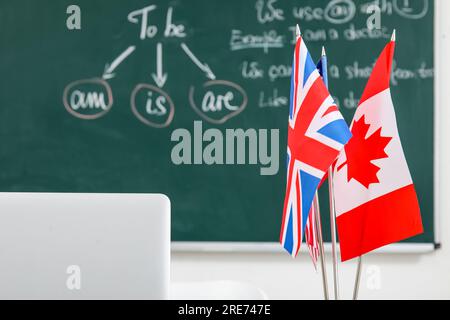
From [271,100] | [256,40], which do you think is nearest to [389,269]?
[271,100]

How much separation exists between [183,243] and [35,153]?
27.7 inches

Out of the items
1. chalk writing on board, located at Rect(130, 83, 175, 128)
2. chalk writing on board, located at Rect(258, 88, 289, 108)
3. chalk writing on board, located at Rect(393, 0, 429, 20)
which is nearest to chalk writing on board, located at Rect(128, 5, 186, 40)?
chalk writing on board, located at Rect(130, 83, 175, 128)

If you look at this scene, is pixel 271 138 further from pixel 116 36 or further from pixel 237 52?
pixel 116 36

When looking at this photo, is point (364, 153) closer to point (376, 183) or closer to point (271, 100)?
point (376, 183)

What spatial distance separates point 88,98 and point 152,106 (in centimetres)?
26

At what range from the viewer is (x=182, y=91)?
2.34m

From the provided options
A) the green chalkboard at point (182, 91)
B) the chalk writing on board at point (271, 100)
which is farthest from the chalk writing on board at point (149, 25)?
the chalk writing on board at point (271, 100)

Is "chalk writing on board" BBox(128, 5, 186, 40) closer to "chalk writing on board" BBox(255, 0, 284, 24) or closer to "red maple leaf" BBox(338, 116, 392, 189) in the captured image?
"chalk writing on board" BBox(255, 0, 284, 24)

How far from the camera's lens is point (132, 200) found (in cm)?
83

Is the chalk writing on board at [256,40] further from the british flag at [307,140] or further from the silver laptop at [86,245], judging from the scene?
the silver laptop at [86,245]

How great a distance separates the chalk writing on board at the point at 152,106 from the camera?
234 centimetres

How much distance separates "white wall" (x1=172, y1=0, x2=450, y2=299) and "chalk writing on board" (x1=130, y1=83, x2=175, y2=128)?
59 cm
